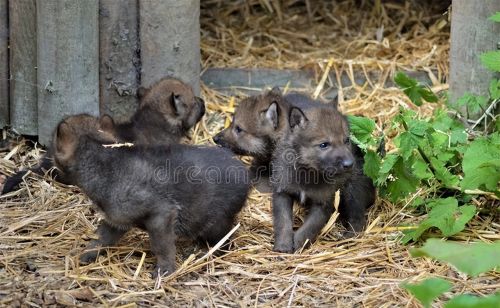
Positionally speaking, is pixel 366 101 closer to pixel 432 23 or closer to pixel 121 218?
pixel 432 23

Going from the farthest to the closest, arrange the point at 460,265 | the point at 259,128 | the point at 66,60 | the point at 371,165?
the point at 66,60 < the point at 259,128 < the point at 371,165 < the point at 460,265

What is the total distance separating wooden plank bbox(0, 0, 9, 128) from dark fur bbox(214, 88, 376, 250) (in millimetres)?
1938

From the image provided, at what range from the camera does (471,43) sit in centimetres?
848

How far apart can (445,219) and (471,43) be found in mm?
2243

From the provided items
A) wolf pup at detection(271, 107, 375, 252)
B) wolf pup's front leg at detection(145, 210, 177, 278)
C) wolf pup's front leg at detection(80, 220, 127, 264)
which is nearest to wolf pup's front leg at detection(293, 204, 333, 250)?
wolf pup at detection(271, 107, 375, 252)

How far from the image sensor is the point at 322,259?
22.4ft

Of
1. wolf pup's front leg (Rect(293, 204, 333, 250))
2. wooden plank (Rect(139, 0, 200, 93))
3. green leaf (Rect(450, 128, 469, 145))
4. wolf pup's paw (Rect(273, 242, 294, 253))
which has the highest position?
wooden plank (Rect(139, 0, 200, 93))

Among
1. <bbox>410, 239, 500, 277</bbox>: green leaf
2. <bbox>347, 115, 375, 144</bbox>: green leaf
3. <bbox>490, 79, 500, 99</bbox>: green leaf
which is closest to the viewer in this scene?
<bbox>410, 239, 500, 277</bbox>: green leaf

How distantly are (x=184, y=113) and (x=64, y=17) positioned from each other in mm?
1372

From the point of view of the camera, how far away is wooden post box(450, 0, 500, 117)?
836cm

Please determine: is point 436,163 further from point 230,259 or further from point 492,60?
point 230,259

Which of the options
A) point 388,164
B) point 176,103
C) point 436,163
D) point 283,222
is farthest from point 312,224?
point 176,103

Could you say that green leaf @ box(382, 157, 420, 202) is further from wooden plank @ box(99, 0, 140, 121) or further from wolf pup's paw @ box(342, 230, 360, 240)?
wooden plank @ box(99, 0, 140, 121)

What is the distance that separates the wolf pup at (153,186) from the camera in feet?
21.2
